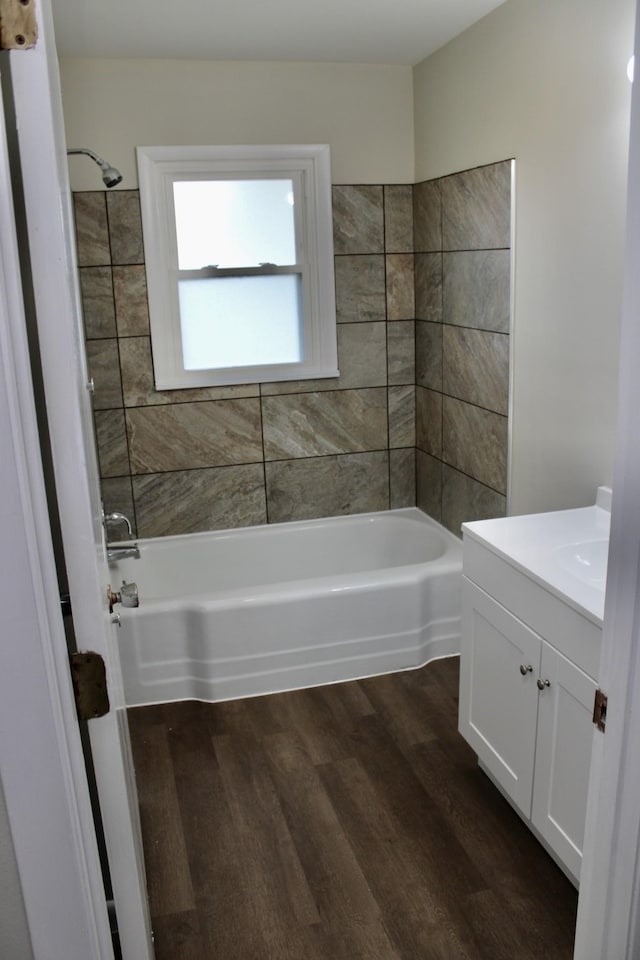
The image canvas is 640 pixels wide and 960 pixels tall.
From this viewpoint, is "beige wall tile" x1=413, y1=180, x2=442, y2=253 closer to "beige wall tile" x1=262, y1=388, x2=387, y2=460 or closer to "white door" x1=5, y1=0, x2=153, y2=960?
"beige wall tile" x1=262, y1=388, x2=387, y2=460

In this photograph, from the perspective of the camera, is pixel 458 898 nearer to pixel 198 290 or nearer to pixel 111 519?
pixel 111 519

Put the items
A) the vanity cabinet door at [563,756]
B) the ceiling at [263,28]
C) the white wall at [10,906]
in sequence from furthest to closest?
the ceiling at [263,28] → the vanity cabinet door at [563,756] → the white wall at [10,906]

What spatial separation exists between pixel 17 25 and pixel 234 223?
2.97m

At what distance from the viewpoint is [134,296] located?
11.9 feet

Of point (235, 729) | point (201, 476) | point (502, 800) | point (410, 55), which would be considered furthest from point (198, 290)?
point (502, 800)

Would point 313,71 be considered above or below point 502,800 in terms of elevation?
above

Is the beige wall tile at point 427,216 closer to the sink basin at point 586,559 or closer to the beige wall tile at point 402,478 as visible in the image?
the beige wall tile at point 402,478

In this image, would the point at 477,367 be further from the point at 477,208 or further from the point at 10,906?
the point at 10,906

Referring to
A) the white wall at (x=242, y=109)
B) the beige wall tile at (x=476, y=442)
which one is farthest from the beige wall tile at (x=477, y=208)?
the beige wall tile at (x=476, y=442)

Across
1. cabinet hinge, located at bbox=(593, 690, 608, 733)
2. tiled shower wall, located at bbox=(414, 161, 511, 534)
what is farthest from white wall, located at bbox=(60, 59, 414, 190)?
cabinet hinge, located at bbox=(593, 690, 608, 733)

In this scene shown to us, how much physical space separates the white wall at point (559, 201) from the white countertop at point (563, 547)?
9.2 inches

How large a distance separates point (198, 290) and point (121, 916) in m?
3.01

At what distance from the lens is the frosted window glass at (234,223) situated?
3656 mm

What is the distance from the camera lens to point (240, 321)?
12.6 ft
